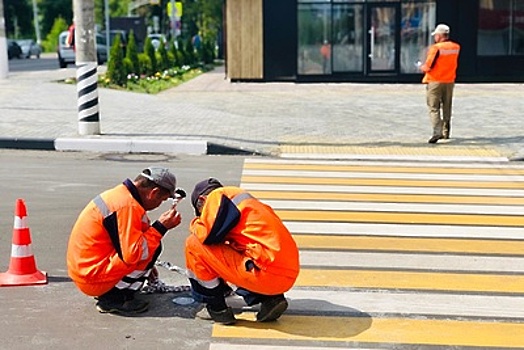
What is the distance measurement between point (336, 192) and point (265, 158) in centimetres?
310

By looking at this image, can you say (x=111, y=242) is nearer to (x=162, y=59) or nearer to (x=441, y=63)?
(x=441, y=63)

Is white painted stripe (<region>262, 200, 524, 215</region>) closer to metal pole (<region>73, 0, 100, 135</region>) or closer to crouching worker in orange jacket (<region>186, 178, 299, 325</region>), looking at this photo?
crouching worker in orange jacket (<region>186, 178, 299, 325</region>)

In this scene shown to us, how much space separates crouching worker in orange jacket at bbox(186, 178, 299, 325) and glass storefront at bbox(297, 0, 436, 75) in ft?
77.0

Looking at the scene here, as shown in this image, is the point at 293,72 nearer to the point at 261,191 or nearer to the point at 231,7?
the point at 231,7

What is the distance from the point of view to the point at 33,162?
482 inches

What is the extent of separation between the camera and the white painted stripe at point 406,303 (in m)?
5.63

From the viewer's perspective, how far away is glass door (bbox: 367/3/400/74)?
2798 centimetres

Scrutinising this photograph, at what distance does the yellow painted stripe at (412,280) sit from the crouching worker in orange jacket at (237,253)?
99 centimetres

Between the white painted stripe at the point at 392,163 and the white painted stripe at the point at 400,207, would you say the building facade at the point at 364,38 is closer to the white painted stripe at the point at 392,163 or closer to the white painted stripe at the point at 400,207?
the white painted stripe at the point at 392,163

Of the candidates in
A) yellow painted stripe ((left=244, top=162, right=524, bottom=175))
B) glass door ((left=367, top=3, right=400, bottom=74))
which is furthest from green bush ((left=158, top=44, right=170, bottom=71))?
yellow painted stripe ((left=244, top=162, right=524, bottom=175))

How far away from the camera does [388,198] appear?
961cm

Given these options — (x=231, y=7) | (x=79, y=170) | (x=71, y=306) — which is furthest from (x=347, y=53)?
(x=71, y=306)

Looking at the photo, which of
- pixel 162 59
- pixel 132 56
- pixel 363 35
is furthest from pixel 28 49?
pixel 363 35

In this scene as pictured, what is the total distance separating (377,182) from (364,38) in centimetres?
1822
